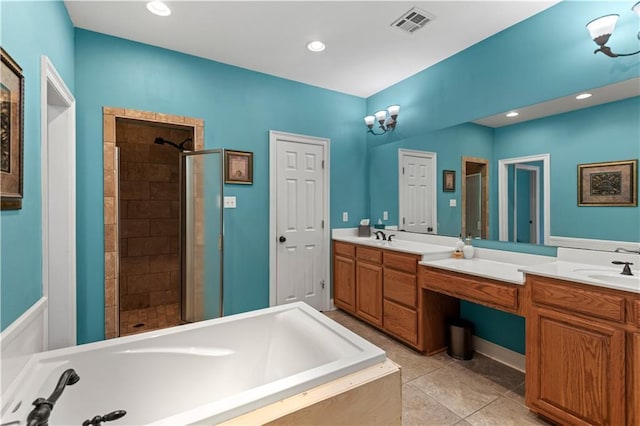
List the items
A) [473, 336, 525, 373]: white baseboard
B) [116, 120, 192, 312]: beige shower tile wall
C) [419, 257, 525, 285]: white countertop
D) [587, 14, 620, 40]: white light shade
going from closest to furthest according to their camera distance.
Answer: [587, 14, 620, 40]: white light shade
[419, 257, 525, 285]: white countertop
[473, 336, 525, 373]: white baseboard
[116, 120, 192, 312]: beige shower tile wall

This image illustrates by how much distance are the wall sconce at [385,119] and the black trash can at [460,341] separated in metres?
2.23

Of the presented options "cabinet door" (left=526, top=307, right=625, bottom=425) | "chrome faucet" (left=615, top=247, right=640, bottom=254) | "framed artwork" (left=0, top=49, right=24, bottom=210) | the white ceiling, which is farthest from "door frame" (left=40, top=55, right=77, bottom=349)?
"chrome faucet" (left=615, top=247, right=640, bottom=254)

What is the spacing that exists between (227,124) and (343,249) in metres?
1.92

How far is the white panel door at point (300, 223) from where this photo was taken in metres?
3.31

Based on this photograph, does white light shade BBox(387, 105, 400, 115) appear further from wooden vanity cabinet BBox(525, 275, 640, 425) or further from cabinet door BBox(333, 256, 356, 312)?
wooden vanity cabinet BBox(525, 275, 640, 425)

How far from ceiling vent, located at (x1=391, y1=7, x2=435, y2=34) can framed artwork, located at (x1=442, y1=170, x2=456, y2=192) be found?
1.31 m

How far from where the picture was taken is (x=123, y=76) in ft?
8.29

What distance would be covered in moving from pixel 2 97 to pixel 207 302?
85.8 inches

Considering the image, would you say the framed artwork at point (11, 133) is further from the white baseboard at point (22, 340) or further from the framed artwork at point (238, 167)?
the framed artwork at point (238, 167)

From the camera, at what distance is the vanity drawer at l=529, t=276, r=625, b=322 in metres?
1.42

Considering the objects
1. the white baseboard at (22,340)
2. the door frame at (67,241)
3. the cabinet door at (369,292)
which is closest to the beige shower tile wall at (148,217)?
the door frame at (67,241)

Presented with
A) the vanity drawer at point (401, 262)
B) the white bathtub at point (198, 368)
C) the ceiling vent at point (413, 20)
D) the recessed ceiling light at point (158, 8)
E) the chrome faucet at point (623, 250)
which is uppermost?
the recessed ceiling light at point (158, 8)

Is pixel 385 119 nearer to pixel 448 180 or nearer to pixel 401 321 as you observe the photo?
pixel 448 180

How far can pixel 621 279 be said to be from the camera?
1.55 m
